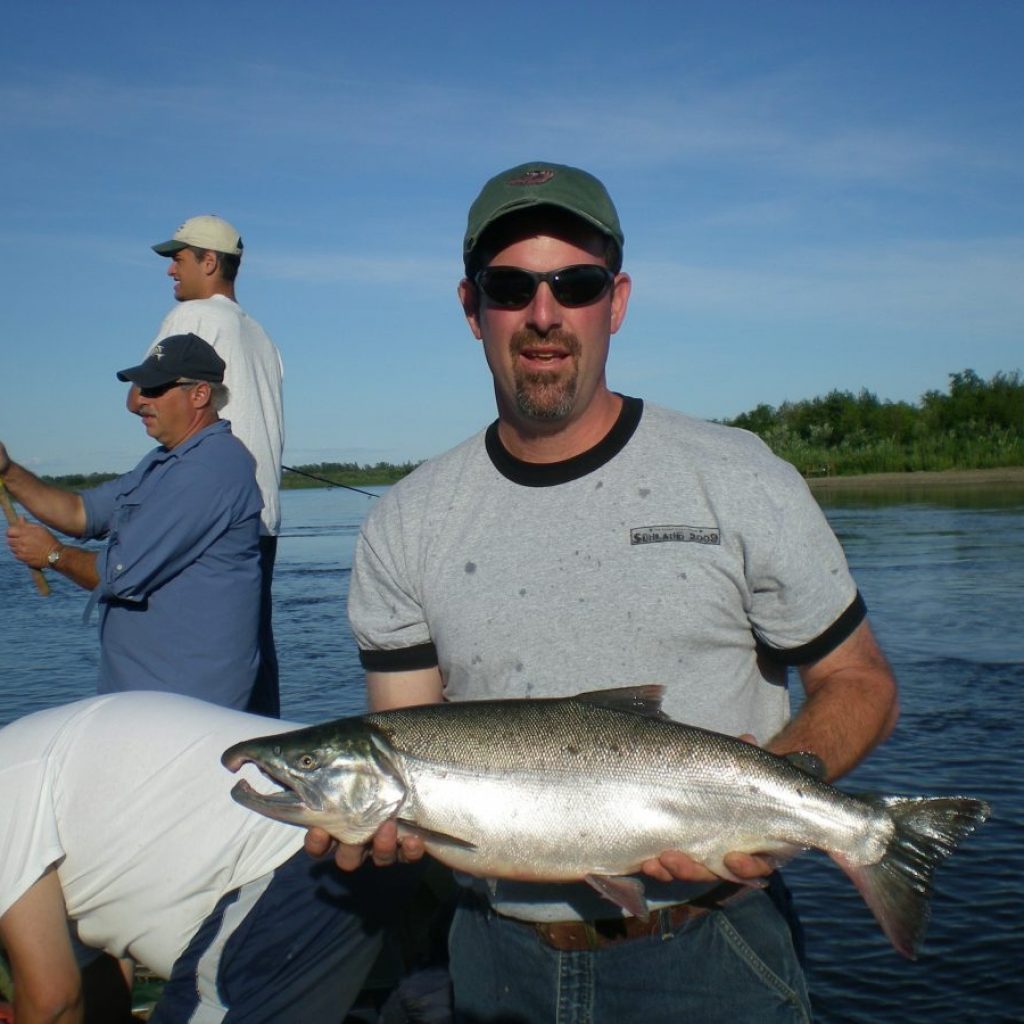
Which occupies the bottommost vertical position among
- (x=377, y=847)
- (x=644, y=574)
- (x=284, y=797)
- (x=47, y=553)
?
(x=377, y=847)

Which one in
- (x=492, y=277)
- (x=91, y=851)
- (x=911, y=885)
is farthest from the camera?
(x=91, y=851)

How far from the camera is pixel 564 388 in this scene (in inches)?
128

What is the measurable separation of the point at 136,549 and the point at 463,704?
2748 mm

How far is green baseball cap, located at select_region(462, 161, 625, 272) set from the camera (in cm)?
325

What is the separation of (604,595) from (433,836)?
0.73m

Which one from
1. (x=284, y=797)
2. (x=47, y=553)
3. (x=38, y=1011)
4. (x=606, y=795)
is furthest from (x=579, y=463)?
(x=47, y=553)

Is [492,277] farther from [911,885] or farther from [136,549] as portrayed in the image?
[136,549]

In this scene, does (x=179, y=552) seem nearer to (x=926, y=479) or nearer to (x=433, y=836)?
(x=433, y=836)

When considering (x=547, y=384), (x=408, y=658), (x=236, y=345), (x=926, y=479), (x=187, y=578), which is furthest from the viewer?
(x=926, y=479)

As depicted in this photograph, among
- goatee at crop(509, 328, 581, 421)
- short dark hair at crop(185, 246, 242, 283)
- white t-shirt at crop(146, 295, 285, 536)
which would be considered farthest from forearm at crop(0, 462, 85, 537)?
goatee at crop(509, 328, 581, 421)

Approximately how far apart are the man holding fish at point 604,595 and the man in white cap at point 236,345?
3.24 metres

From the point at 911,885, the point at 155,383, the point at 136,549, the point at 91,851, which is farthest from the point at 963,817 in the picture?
the point at 155,383

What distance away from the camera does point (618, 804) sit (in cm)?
301

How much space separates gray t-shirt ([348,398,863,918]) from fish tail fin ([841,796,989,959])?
44 cm
